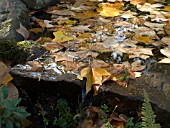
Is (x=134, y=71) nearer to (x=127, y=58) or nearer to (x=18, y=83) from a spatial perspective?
(x=127, y=58)

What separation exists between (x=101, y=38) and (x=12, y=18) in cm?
73

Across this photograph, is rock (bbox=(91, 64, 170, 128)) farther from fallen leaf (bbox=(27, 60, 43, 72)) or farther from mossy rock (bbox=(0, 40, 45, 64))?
mossy rock (bbox=(0, 40, 45, 64))

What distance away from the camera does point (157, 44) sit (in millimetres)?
2193

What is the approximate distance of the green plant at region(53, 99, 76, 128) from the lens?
1.89 m

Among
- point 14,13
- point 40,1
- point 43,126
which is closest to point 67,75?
point 43,126

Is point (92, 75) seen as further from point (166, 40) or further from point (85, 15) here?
point (85, 15)

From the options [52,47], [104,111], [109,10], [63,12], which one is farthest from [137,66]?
[63,12]

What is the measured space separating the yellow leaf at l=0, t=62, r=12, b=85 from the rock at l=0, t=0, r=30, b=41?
0.94 ft

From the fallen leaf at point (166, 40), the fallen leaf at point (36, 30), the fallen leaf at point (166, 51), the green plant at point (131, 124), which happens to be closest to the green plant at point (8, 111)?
the green plant at point (131, 124)

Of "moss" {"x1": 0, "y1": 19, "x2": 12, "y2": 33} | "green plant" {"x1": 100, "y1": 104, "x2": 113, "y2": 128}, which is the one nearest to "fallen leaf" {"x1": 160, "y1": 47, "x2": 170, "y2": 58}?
"green plant" {"x1": 100, "y1": 104, "x2": 113, "y2": 128}

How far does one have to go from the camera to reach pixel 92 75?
1.83 metres

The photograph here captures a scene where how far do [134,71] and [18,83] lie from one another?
2.45 ft

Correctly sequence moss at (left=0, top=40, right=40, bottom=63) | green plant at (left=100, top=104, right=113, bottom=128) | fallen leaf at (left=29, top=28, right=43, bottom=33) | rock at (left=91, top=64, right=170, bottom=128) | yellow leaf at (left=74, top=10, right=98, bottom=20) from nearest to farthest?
rock at (left=91, top=64, right=170, bottom=128), green plant at (left=100, top=104, right=113, bottom=128), moss at (left=0, top=40, right=40, bottom=63), fallen leaf at (left=29, top=28, right=43, bottom=33), yellow leaf at (left=74, top=10, right=98, bottom=20)

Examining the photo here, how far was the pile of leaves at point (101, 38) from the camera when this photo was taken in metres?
1.89
